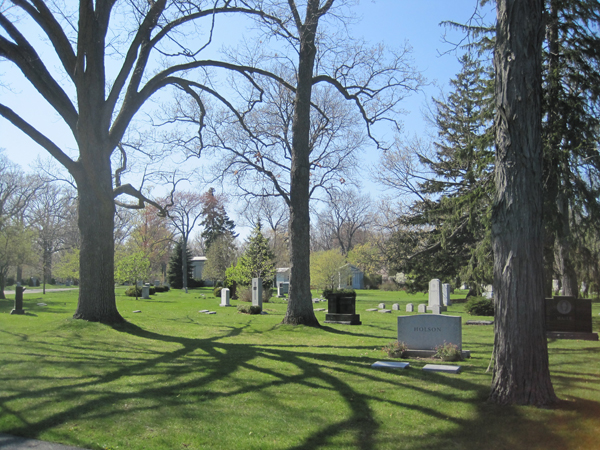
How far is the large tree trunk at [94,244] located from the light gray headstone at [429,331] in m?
7.29

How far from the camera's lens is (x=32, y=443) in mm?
4711

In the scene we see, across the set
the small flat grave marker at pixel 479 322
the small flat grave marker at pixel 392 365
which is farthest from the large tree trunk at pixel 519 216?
the small flat grave marker at pixel 479 322

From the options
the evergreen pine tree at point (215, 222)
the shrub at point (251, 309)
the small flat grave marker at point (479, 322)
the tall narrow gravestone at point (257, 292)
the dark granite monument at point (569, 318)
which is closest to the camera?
the dark granite monument at point (569, 318)

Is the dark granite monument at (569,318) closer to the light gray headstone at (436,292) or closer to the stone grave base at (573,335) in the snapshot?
the stone grave base at (573,335)

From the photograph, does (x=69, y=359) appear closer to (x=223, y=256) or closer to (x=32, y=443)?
(x=32, y=443)

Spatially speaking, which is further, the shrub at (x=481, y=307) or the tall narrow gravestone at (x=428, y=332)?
the shrub at (x=481, y=307)

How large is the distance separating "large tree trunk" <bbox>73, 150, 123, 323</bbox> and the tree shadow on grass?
2.11 metres

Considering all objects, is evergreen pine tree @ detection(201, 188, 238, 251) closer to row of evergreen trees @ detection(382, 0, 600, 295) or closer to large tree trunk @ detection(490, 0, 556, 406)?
row of evergreen trees @ detection(382, 0, 600, 295)

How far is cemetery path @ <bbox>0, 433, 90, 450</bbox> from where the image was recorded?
15.0 feet

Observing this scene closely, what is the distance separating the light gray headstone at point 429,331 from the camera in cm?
933

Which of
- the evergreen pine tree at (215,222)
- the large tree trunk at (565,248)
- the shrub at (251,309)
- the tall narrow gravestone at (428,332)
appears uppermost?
the evergreen pine tree at (215,222)

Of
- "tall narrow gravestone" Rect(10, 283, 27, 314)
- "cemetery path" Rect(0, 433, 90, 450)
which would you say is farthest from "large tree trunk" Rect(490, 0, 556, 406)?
"tall narrow gravestone" Rect(10, 283, 27, 314)

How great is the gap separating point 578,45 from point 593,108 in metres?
2.22

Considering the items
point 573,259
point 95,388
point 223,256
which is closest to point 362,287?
point 223,256
